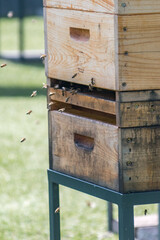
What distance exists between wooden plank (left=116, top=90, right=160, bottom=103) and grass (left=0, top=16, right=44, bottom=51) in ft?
45.3

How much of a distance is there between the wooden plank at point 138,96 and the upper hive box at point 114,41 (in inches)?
1.0

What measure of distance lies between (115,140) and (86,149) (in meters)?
0.25

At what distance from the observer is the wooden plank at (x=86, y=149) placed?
289cm

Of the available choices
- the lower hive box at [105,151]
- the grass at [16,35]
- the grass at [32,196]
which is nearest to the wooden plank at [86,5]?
the lower hive box at [105,151]

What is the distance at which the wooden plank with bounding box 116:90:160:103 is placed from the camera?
281 cm

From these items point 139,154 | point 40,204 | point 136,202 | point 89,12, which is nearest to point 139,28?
point 89,12

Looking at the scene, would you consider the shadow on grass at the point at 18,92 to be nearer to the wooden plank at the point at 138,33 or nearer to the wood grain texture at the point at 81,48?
the wood grain texture at the point at 81,48

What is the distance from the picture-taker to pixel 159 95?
2.86m

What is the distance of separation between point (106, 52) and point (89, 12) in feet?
0.71

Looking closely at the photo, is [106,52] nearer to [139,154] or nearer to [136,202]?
[139,154]

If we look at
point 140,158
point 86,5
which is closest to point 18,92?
point 86,5

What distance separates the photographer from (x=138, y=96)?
111 inches

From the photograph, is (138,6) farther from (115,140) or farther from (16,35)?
(16,35)

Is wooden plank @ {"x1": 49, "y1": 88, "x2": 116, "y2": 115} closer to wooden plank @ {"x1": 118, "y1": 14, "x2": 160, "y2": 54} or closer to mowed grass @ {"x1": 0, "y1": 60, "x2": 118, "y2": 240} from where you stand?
wooden plank @ {"x1": 118, "y1": 14, "x2": 160, "y2": 54}
